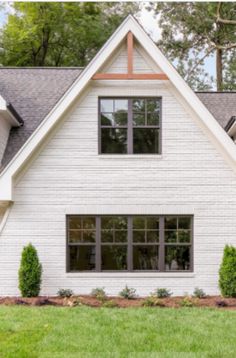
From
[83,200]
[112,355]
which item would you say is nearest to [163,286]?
[83,200]

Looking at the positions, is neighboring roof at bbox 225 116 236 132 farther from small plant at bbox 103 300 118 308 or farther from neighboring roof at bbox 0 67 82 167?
small plant at bbox 103 300 118 308

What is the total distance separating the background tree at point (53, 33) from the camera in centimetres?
3075

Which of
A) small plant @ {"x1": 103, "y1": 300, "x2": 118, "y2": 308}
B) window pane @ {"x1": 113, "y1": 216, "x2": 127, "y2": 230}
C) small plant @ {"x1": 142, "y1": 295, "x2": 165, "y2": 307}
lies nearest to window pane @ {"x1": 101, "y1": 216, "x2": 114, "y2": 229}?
window pane @ {"x1": 113, "y1": 216, "x2": 127, "y2": 230}

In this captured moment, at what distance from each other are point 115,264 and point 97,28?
22.9 metres

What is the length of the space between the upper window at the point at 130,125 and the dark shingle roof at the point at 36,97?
2.50 m

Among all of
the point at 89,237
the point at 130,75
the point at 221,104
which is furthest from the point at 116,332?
the point at 221,104

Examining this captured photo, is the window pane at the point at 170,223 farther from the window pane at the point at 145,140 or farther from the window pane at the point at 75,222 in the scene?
the window pane at the point at 75,222

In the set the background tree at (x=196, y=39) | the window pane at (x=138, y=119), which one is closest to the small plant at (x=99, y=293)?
the window pane at (x=138, y=119)

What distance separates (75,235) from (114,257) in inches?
47.4

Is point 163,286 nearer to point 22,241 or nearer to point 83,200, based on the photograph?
point 83,200

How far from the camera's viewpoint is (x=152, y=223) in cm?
1272

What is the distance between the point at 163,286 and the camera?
12.6 meters

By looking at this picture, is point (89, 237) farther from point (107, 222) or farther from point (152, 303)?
point (152, 303)

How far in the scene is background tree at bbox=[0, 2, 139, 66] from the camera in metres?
30.8
